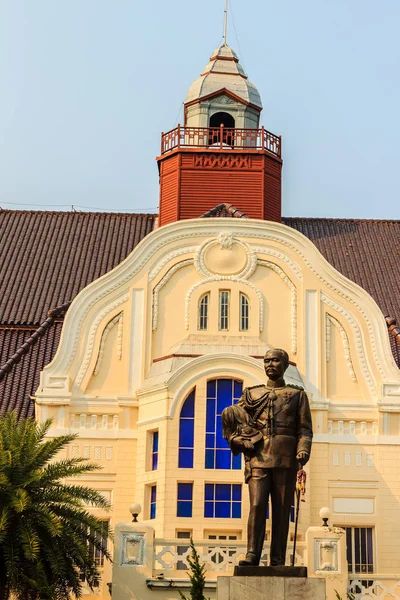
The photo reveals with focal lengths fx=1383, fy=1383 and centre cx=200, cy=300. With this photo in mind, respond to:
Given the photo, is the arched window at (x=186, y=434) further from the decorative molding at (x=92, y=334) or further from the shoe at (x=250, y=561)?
the shoe at (x=250, y=561)

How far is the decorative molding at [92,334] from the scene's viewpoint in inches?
1770

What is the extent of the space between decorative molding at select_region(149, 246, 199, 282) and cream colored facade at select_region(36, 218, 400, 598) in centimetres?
3

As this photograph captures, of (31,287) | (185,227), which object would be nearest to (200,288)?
(185,227)

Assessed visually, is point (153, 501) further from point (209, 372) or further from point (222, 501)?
point (209, 372)

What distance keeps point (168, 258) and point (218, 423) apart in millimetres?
6401

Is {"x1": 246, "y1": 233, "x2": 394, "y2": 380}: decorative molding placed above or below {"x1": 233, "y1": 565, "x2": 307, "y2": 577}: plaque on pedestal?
above

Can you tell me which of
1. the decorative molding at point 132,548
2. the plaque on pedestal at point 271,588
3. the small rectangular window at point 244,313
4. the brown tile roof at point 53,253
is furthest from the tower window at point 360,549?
the plaque on pedestal at point 271,588

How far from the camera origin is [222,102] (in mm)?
55125

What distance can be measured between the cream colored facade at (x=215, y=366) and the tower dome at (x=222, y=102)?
31.8 ft

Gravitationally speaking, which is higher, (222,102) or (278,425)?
(222,102)

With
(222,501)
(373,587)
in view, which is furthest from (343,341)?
(373,587)

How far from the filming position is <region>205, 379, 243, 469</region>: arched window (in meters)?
42.8

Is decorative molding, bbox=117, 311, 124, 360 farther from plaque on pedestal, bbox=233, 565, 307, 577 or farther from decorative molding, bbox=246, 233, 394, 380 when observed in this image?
plaque on pedestal, bbox=233, 565, 307, 577

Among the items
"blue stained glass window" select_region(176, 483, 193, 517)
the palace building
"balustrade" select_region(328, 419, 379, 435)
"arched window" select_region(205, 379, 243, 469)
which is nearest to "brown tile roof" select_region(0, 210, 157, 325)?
the palace building
